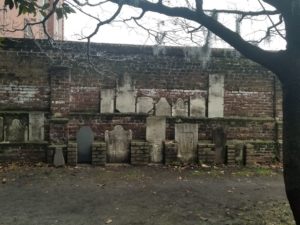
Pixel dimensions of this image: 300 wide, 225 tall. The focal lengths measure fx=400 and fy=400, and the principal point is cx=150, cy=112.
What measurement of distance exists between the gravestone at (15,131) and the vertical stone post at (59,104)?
715 millimetres

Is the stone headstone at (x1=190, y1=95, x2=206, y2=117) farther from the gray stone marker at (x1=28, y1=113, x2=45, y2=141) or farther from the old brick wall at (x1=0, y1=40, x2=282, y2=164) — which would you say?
the gray stone marker at (x1=28, y1=113, x2=45, y2=141)

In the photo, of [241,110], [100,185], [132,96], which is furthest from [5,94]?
[241,110]

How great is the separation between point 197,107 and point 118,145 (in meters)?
2.34

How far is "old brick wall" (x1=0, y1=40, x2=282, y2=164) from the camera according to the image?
1009 centimetres

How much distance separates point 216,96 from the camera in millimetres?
10766

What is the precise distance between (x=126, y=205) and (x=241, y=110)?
547cm

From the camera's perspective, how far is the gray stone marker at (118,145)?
10133mm

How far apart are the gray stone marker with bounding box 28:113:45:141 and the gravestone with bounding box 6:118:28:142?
19cm

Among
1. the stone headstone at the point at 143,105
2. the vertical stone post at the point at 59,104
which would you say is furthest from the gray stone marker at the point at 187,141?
the vertical stone post at the point at 59,104

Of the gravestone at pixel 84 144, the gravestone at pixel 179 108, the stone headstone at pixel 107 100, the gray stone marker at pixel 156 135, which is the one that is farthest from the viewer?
the gravestone at pixel 179 108

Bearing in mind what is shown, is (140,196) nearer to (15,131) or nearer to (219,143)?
(219,143)

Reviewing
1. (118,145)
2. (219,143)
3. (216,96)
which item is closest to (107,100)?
(118,145)

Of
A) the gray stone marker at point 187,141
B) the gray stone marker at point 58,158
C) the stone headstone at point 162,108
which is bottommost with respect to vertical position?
the gray stone marker at point 58,158

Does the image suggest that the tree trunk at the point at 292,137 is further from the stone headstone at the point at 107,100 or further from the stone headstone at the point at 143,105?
the stone headstone at the point at 107,100
